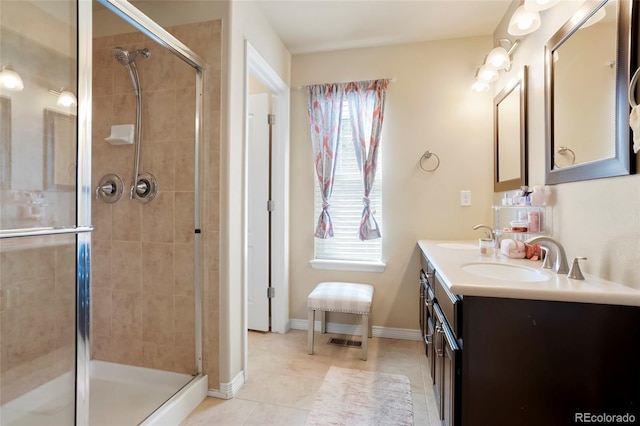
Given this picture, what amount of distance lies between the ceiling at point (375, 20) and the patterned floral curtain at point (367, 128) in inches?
15.0

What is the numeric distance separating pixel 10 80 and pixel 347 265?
2509 mm

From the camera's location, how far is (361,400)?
1.79 m

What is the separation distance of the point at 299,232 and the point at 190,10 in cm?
185

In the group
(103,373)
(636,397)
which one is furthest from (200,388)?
(636,397)

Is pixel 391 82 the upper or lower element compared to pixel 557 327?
upper

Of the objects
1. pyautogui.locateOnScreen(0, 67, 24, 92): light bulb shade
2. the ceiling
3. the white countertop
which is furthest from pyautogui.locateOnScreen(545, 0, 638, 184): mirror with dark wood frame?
pyautogui.locateOnScreen(0, 67, 24, 92): light bulb shade

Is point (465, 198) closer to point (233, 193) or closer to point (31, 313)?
point (233, 193)

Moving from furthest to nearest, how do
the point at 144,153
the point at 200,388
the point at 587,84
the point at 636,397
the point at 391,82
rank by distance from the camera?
the point at 391,82, the point at 144,153, the point at 200,388, the point at 587,84, the point at 636,397

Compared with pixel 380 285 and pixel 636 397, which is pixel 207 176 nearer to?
pixel 380 285

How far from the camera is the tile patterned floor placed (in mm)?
1648

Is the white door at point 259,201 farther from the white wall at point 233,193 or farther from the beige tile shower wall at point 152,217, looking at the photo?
the beige tile shower wall at point 152,217

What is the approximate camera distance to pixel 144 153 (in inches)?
75.9

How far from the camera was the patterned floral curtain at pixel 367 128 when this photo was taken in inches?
101

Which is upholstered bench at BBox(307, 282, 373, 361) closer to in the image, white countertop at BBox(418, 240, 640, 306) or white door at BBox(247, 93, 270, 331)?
white door at BBox(247, 93, 270, 331)
